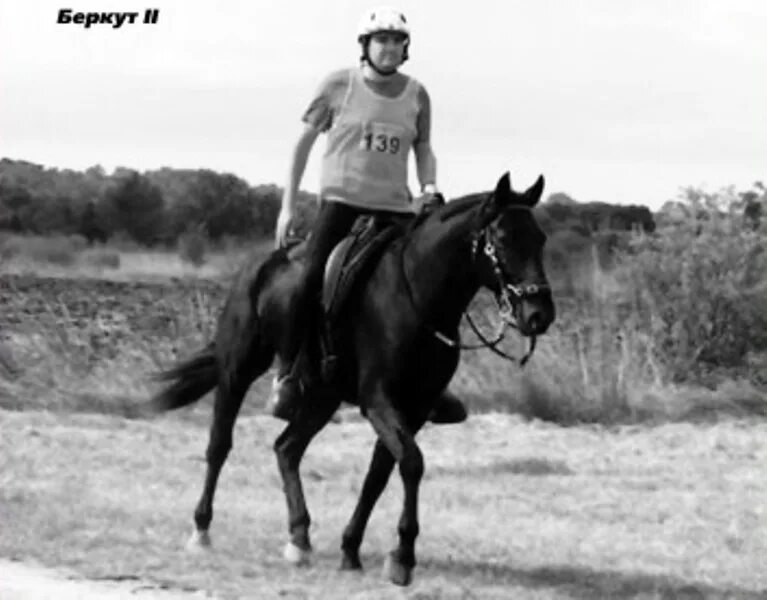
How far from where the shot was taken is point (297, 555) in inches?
422

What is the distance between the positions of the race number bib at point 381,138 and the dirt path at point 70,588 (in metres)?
2.68

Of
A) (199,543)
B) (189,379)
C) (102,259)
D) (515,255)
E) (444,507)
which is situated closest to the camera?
(515,255)

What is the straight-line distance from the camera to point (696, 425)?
19109mm

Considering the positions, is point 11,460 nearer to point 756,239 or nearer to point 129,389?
point 129,389

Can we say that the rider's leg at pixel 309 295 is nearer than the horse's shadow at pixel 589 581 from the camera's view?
No

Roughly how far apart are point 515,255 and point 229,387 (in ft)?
9.91

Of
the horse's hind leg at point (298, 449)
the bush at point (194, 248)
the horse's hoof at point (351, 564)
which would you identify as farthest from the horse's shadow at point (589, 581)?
the bush at point (194, 248)

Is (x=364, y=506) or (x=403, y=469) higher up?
(x=403, y=469)

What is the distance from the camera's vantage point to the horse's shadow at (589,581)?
1007 centimetres

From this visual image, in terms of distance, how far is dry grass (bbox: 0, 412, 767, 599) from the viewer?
10375 mm

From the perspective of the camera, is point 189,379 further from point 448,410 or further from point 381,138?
point 381,138

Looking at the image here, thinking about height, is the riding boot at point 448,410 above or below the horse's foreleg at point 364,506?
above

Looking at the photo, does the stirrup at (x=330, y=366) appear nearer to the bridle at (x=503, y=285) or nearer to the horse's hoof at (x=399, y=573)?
the bridle at (x=503, y=285)

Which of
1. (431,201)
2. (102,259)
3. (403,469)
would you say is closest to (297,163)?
(431,201)
